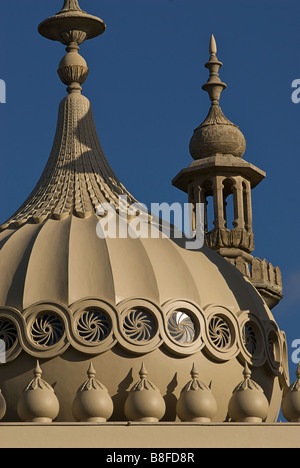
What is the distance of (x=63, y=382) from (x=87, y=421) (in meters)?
1.69

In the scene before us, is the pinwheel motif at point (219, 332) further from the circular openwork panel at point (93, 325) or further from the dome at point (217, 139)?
the dome at point (217, 139)

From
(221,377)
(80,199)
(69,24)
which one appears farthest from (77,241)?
(69,24)

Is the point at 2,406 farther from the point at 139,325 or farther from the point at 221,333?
the point at 221,333

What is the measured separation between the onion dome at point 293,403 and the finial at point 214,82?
35.3 feet

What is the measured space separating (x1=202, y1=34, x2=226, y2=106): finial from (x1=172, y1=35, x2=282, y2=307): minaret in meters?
0.36

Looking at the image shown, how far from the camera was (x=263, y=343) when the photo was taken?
3291cm

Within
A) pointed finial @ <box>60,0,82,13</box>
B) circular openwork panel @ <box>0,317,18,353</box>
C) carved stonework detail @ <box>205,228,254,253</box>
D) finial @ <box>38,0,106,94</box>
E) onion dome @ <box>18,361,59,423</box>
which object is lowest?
onion dome @ <box>18,361,59,423</box>

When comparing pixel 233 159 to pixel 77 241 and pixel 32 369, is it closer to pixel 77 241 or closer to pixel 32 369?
pixel 77 241

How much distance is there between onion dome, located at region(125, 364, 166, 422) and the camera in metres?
29.5

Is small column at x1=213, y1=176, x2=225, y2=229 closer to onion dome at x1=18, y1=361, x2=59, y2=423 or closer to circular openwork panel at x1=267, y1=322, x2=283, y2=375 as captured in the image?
circular openwork panel at x1=267, y1=322, x2=283, y2=375

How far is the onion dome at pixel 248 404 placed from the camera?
2994 cm

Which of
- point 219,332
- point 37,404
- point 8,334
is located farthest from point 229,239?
point 37,404

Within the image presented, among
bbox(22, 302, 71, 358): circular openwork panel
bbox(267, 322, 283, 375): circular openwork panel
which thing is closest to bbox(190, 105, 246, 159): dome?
bbox(267, 322, 283, 375): circular openwork panel

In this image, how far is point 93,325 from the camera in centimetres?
3112
